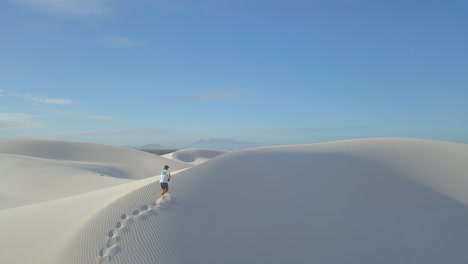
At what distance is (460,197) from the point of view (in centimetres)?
→ 1205

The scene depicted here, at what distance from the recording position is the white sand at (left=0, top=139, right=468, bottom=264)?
7605mm

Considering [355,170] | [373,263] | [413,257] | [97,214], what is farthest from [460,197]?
[97,214]

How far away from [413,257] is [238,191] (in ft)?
17.6

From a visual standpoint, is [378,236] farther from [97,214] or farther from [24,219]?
[24,219]

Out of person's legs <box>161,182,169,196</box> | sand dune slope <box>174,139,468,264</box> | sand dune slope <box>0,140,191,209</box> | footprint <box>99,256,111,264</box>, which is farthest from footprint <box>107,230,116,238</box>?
sand dune slope <box>0,140,191,209</box>

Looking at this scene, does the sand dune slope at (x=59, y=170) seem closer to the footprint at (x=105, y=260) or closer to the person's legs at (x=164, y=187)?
the person's legs at (x=164, y=187)

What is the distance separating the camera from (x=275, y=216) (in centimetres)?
966

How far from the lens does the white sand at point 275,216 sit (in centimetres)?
761

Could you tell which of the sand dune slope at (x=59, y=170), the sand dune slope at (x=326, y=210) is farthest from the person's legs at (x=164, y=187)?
the sand dune slope at (x=59, y=170)

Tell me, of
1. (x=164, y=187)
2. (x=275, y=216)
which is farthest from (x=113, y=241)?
(x=275, y=216)

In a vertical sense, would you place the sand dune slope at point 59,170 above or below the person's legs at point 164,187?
below

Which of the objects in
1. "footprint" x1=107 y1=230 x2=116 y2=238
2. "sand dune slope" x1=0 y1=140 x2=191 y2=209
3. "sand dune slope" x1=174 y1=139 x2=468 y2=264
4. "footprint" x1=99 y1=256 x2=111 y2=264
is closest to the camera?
"footprint" x1=99 y1=256 x2=111 y2=264

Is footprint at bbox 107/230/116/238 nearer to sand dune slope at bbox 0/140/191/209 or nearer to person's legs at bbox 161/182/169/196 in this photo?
person's legs at bbox 161/182/169/196

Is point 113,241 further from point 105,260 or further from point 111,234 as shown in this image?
point 105,260
